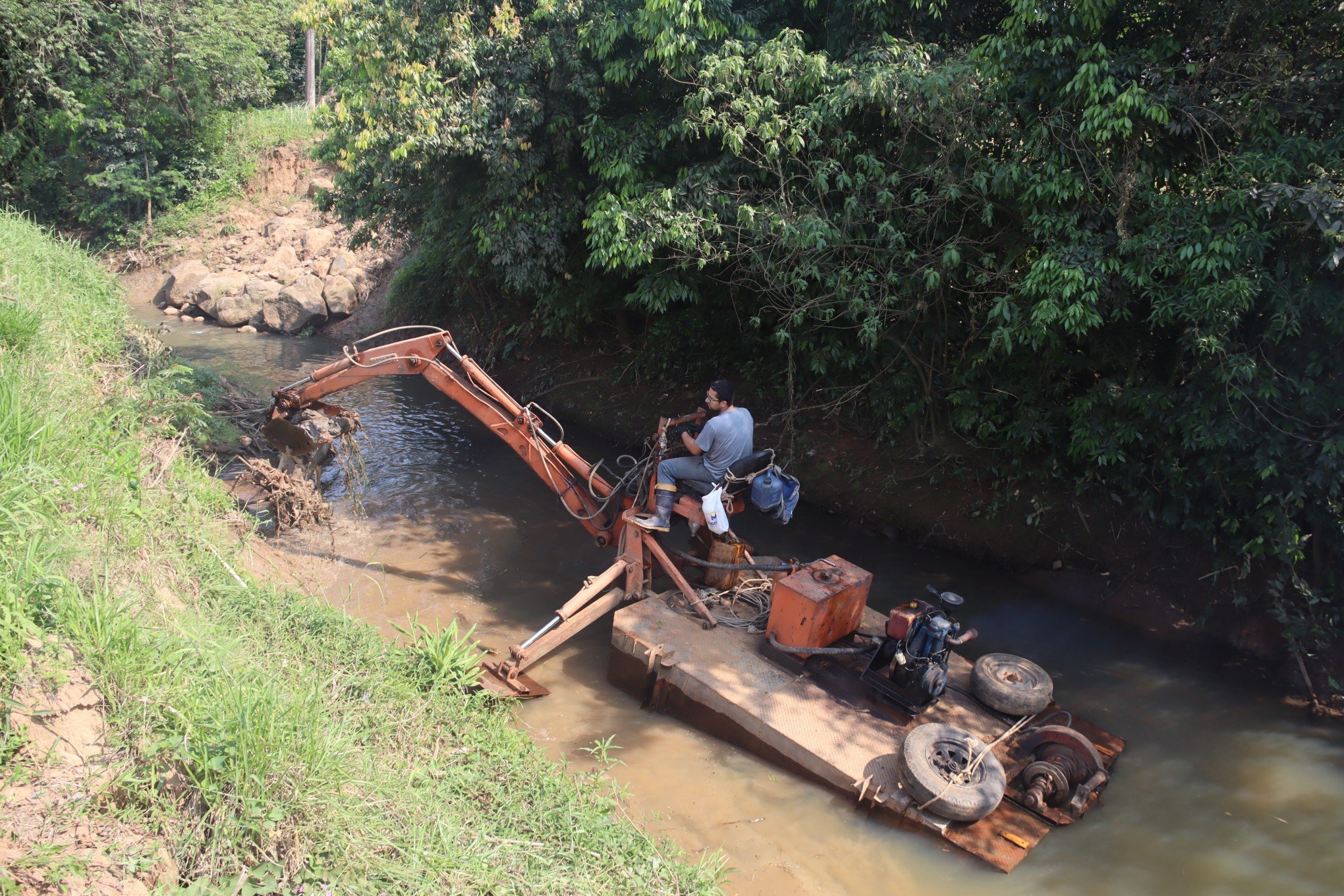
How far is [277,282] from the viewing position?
63.2 feet

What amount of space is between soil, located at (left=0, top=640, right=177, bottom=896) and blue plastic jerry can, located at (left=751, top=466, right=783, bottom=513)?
4050 mm

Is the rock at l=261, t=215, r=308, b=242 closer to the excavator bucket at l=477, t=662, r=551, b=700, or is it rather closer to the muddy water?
the muddy water

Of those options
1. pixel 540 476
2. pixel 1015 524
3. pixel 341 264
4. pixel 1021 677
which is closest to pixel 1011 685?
pixel 1021 677


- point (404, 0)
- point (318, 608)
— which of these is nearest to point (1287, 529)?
point (318, 608)

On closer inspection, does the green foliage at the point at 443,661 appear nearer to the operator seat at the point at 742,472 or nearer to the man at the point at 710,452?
the man at the point at 710,452

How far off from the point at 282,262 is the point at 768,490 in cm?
1849

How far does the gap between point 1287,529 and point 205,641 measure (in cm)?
725

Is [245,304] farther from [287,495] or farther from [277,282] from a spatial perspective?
[287,495]

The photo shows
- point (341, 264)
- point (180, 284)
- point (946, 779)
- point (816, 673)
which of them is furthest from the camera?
point (180, 284)

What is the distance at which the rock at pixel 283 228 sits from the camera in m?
21.5

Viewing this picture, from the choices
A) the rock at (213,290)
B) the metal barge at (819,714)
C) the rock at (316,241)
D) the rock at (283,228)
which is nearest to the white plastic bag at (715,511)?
the metal barge at (819,714)

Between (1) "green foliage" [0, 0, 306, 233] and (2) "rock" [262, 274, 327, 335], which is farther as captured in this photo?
(1) "green foliage" [0, 0, 306, 233]

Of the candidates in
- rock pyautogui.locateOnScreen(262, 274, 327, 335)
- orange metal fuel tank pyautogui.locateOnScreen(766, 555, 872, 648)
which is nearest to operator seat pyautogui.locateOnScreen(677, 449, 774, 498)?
orange metal fuel tank pyautogui.locateOnScreen(766, 555, 872, 648)

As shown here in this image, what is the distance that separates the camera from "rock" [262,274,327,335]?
713 inches
